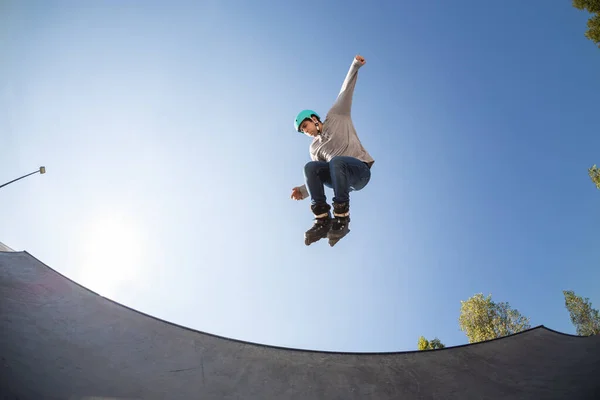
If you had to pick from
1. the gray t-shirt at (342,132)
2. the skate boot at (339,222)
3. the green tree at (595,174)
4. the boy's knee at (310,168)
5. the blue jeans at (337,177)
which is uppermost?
the green tree at (595,174)

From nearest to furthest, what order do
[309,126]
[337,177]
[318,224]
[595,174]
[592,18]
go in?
[337,177], [318,224], [309,126], [592,18], [595,174]

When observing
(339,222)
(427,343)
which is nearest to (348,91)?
(339,222)

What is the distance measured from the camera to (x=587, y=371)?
8.71 feet

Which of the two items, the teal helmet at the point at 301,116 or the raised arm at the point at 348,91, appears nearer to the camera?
the raised arm at the point at 348,91

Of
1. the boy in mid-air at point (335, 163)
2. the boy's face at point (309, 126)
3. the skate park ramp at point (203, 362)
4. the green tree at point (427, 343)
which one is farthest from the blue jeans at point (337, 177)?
the green tree at point (427, 343)

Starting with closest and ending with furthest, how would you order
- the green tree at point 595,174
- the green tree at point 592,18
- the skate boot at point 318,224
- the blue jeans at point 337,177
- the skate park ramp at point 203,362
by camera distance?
the skate park ramp at point 203,362
the blue jeans at point 337,177
the skate boot at point 318,224
the green tree at point 592,18
the green tree at point 595,174

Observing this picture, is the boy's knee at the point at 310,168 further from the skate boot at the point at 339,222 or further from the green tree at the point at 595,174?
the green tree at the point at 595,174

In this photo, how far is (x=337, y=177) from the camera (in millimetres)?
3596

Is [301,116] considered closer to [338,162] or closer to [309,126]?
[309,126]

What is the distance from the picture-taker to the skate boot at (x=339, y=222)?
3686mm

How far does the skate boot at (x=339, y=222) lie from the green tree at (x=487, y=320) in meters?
22.0

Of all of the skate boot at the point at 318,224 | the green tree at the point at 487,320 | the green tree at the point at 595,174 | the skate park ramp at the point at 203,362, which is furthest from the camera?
the green tree at the point at 487,320

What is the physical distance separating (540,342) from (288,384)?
3.33 metres

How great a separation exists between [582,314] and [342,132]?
95.4 feet
